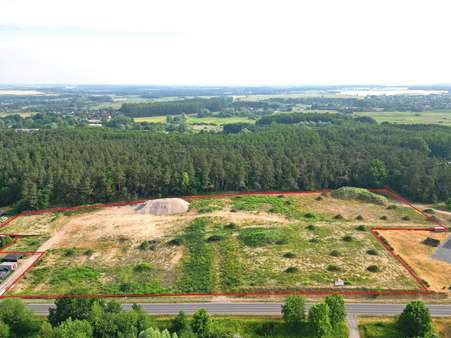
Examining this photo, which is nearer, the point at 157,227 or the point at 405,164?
the point at 157,227

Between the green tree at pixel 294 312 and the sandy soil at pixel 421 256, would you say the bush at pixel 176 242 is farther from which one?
the sandy soil at pixel 421 256

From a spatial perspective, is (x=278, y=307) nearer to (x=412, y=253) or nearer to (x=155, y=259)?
(x=155, y=259)

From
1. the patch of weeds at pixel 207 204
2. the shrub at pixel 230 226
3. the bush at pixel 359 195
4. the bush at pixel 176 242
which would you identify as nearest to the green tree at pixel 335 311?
the bush at pixel 176 242

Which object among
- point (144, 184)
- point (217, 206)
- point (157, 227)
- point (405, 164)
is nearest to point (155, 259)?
point (157, 227)

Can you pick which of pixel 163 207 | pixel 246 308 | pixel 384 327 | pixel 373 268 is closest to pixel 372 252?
pixel 373 268

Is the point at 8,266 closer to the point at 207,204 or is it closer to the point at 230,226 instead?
the point at 230,226

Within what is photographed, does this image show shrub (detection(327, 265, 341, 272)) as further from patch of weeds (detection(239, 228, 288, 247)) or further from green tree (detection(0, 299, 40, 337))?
green tree (detection(0, 299, 40, 337))

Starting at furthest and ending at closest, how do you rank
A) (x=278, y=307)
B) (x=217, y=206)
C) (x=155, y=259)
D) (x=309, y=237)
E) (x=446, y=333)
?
1. (x=217, y=206)
2. (x=309, y=237)
3. (x=155, y=259)
4. (x=278, y=307)
5. (x=446, y=333)
